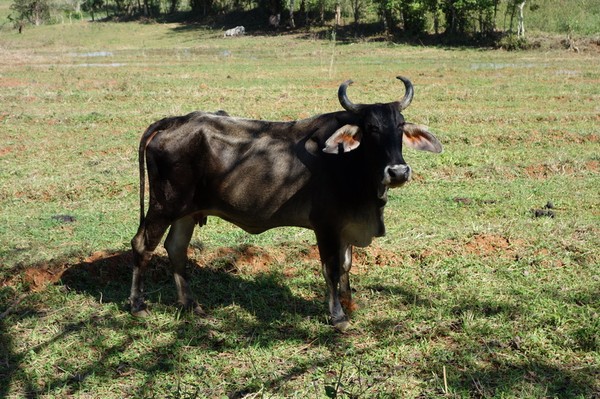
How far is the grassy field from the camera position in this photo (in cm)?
405

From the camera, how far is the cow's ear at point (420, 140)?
15.1 ft

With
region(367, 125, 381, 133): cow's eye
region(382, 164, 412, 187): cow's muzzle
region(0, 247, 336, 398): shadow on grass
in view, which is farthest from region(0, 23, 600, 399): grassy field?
region(367, 125, 381, 133): cow's eye

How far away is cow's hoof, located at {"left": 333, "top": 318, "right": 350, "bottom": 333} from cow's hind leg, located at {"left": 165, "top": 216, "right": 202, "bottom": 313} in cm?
116

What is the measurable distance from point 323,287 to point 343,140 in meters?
1.50

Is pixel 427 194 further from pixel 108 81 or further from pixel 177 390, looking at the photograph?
pixel 108 81

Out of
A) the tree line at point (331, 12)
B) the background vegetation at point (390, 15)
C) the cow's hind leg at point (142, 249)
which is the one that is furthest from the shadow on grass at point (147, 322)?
the background vegetation at point (390, 15)

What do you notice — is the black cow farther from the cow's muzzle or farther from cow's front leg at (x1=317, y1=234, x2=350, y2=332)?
the cow's muzzle

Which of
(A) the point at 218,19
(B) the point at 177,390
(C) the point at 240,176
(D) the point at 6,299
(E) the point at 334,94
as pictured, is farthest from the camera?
(A) the point at 218,19

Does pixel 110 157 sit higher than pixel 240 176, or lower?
lower

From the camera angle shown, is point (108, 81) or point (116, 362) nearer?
point (116, 362)

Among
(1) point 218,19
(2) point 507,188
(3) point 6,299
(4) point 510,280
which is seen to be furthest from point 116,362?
(1) point 218,19

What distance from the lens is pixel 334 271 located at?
4680 millimetres

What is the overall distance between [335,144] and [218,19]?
143 feet

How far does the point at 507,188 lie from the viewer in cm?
821
